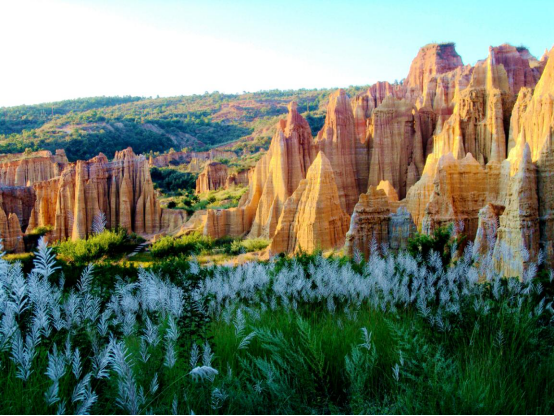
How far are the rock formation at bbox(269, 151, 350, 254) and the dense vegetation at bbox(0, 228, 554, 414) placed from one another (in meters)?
18.3

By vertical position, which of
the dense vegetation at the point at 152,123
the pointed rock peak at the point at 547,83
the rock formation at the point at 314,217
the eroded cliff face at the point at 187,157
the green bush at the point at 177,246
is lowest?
the green bush at the point at 177,246

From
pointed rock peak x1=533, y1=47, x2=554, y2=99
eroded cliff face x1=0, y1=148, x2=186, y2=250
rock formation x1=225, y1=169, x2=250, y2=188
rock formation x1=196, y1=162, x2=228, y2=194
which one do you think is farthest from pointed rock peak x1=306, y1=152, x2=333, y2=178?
rock formation x1=196, y1=162, x2=228, y2=194

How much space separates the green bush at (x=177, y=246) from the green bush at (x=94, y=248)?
124 inches

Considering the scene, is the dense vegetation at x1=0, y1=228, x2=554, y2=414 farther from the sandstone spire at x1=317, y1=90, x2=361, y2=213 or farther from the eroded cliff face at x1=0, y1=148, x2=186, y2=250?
the eroded cliff face at x1=0, y1=148, x2=186, y2=250

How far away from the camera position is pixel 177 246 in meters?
32.7

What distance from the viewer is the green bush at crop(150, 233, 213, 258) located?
32469 millimetres

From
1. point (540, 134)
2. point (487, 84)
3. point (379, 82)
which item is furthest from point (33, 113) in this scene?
point (540, 134)

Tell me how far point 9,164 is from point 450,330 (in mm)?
61765

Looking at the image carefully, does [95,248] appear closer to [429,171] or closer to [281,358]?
[429,171]

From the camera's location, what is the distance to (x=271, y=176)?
3512 cm

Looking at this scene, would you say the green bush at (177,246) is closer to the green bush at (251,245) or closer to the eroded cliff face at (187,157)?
the green bush at (251,245)

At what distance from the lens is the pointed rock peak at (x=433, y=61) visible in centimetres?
7956

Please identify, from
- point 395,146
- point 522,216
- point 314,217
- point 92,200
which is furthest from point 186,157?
point 522,216

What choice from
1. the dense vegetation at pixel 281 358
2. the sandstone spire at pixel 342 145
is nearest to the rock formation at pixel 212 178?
the sandstone spire at pixel 342 145
